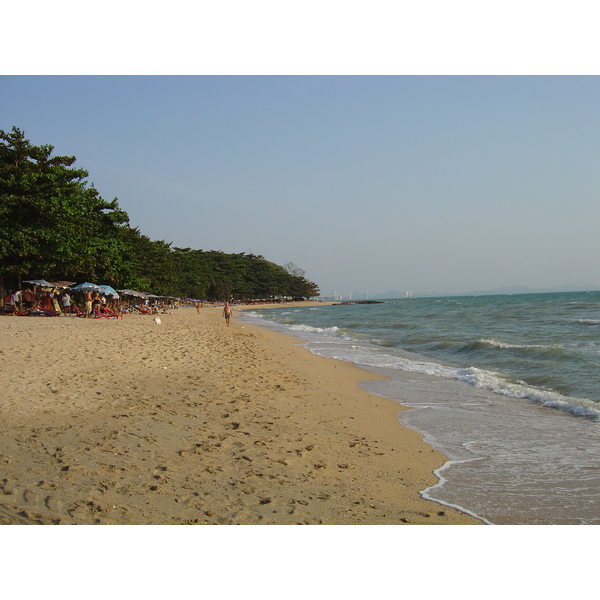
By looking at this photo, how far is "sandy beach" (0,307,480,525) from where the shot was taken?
375 centimetres

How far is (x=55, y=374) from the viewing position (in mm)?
8070

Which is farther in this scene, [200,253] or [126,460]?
[200,253]

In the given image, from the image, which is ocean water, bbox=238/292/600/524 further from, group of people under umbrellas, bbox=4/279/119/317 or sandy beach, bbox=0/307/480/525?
group of people under umbrellas, bbox=4/279/119/317

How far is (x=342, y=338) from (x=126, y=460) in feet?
62.0

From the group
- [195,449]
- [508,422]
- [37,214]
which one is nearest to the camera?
[195,449]

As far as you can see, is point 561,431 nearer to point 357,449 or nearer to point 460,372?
point 357,449

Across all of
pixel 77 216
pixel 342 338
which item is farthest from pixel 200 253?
pixel 342 338

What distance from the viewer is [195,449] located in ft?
16.8

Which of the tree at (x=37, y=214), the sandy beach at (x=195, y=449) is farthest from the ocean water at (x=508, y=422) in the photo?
the tree at (x=37, y=214)

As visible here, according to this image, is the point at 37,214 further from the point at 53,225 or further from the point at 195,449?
the point at 195,449

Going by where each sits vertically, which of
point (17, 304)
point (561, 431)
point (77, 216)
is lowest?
point (561, 431)

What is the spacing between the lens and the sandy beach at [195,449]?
12.3 ft

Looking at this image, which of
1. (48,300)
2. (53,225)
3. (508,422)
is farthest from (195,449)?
(48,300)

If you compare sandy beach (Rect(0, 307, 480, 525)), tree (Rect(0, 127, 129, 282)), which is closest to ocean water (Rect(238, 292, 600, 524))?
sandy beach (Rect(0, 307, 480, 525))
